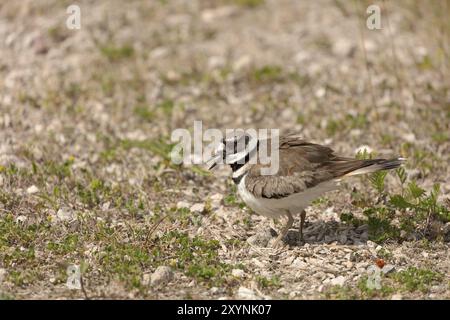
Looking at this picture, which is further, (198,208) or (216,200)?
(216,200)

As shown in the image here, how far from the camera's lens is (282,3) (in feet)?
43.4

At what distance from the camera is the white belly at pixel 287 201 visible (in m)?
6.98

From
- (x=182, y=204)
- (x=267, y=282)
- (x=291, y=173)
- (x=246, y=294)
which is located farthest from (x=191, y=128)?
(x=246, y=294)

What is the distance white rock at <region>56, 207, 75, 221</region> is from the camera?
24.9 ft

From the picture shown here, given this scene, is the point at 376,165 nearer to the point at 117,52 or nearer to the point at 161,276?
the point at 161,276

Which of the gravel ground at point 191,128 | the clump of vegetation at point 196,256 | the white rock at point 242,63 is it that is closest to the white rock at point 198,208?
the gravel ground at point 191,128

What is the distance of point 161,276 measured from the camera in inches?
257

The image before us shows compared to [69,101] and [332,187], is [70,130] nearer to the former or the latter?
[69,101]

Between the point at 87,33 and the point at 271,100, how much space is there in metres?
3.51

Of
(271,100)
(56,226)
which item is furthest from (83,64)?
(56,226)

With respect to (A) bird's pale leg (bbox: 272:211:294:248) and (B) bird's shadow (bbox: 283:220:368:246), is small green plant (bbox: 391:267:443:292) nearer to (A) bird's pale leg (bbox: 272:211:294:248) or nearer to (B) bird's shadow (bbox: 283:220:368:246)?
(B) bird's shadow (bbox: 283:220:368:246)

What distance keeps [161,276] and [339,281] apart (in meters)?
1.57

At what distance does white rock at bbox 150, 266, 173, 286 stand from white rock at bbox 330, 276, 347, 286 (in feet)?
4.71

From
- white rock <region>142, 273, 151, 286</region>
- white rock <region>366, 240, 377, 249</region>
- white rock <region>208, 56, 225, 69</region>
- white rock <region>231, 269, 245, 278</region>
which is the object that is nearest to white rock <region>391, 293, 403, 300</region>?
white rock <region>366, 240, 377, 249</region>
